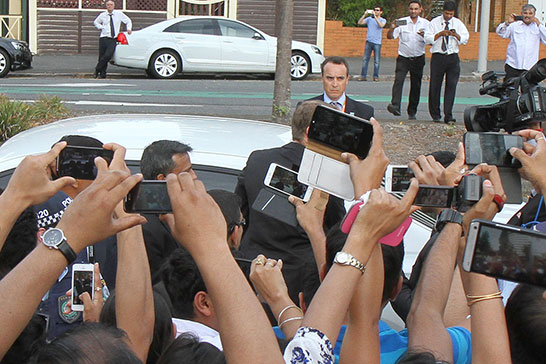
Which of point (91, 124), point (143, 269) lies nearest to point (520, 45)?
point (91, 124)

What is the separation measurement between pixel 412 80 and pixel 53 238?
38.4 feet

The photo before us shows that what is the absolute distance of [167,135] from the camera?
210 inches

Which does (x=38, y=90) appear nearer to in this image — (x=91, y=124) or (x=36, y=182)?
(x=91, y=124)

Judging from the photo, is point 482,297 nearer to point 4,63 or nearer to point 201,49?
point 201,49

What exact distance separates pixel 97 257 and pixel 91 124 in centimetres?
185

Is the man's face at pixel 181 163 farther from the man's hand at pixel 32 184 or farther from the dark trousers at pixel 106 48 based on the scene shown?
the dark trousers at pixel 106 48

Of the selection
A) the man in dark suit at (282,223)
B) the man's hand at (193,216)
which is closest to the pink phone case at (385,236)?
the man's hand at (193,216)

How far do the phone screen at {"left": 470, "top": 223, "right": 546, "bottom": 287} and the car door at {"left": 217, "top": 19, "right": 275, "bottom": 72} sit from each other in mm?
18819

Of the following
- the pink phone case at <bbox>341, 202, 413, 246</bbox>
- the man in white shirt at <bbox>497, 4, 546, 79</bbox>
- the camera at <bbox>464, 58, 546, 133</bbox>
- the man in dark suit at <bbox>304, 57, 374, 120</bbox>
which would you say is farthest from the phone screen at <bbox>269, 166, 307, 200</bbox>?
the man in white shirt at <bbox>497, 4, 546, 79</bbox>

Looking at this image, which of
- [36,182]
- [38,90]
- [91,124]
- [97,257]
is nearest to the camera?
[36,182]

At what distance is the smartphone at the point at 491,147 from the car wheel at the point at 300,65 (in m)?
18.1

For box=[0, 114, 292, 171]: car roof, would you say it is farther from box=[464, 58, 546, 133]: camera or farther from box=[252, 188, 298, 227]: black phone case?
box=[252, 188, 298, 227]: black phone case

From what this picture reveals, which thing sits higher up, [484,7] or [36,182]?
[484,7]

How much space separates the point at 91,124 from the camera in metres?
5.60
